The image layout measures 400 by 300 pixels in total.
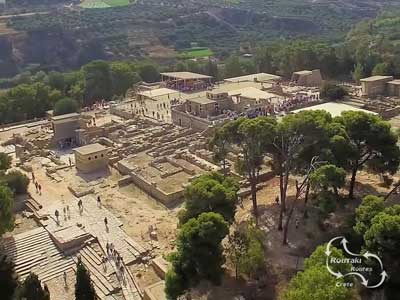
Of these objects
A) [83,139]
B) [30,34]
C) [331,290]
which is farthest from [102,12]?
[331,290]

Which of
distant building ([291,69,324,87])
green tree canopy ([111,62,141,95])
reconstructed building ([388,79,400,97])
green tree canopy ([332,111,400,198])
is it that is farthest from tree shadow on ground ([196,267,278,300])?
green tree canopy ([111,62,141,95])

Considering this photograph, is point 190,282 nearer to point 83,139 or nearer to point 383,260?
point 383,260

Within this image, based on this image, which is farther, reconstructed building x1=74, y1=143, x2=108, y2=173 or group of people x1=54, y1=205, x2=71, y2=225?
reconstructed building x1=74, y1=143, x2=108, y2=173

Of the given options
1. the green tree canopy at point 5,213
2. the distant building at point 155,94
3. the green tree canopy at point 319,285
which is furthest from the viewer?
the distant building at point 155,94

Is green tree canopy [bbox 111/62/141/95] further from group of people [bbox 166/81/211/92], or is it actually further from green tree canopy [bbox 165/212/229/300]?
green tree canopy [bbox 165/212/229/300]

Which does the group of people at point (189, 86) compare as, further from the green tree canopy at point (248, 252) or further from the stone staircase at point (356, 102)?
the green tree canopy at point (248, 252)

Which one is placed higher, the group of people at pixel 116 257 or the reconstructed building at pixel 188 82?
the reconstructed building at pixel 188 82

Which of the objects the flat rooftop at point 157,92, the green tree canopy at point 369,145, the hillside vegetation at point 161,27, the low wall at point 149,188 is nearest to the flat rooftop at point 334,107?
the flat rooftop at point 157,92
